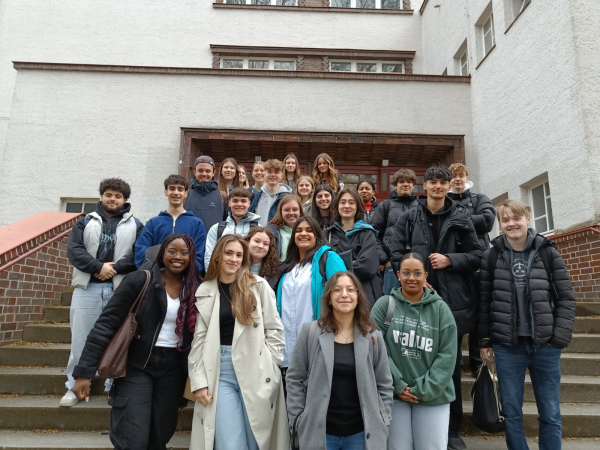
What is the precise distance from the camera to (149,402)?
2.87 metres

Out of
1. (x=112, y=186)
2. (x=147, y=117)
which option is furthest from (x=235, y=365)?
(x=147, y=117)

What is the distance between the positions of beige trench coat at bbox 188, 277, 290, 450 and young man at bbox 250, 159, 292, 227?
226cm

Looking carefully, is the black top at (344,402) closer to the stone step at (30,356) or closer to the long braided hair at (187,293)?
the long braided hair at (187,293)

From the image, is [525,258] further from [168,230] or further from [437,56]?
[437,56]

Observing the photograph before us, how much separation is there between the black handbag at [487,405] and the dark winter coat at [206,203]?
10.4ft

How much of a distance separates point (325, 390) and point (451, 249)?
5.58 feet

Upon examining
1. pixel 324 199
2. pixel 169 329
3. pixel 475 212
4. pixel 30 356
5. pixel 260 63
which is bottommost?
pixel 30 356

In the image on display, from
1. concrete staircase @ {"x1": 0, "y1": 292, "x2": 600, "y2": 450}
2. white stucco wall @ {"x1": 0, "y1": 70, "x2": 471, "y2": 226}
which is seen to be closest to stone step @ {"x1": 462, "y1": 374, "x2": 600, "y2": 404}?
concrete staircase @ {"x1": 0, "y1": 292, "x2": 600, "y2": 450}

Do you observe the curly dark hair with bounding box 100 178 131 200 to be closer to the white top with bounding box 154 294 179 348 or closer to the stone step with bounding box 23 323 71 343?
the white top with bounding box 154 294 179 348

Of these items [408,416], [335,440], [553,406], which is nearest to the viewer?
[335,440]

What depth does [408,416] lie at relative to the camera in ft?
9.46

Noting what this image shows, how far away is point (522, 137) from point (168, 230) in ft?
21.9

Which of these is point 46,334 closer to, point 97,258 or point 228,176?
point 97,258

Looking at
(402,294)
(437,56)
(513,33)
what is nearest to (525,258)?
Answer: (402,294)
